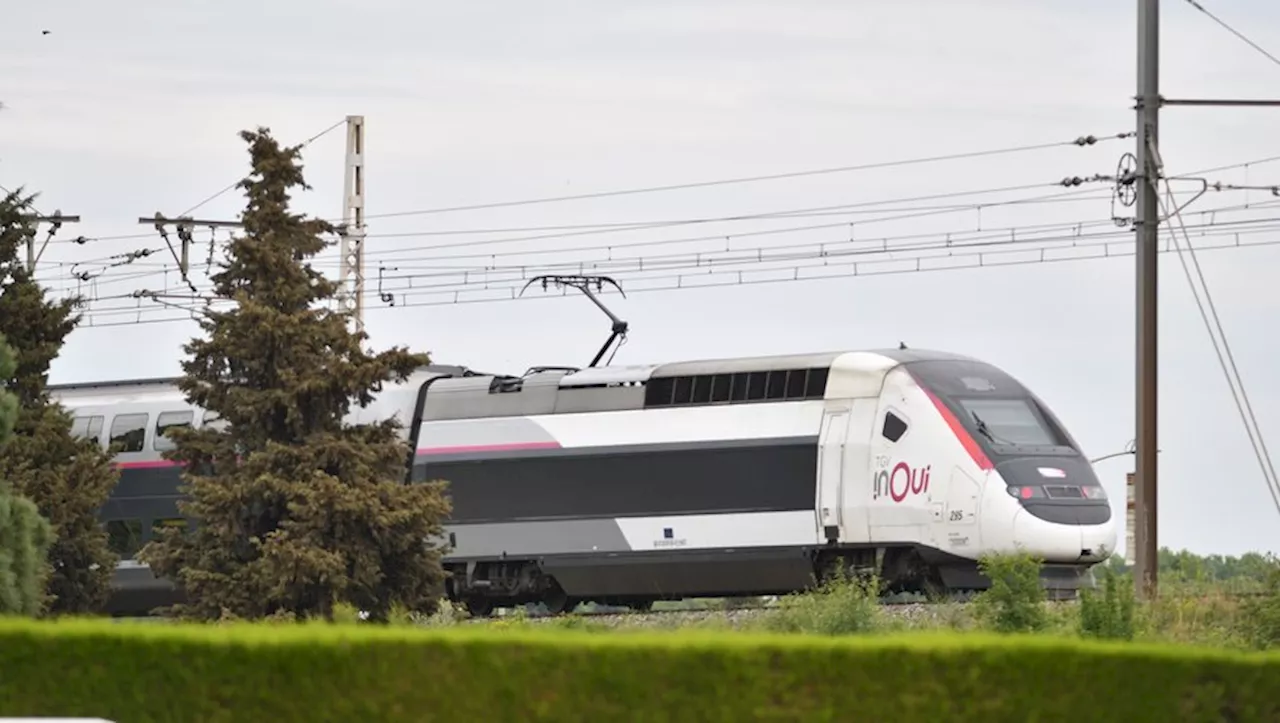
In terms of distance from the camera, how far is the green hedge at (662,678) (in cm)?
1515

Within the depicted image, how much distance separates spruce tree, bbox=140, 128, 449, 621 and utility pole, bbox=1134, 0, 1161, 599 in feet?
34.1

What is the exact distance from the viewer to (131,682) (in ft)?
51.6

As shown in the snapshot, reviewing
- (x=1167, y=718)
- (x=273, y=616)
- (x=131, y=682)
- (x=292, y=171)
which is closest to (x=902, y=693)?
(x=1167, y=718)

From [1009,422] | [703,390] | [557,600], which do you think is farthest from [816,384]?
[557,600]

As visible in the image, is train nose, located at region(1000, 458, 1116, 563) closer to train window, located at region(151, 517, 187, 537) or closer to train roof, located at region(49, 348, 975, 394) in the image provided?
train roof, located at region(49, 348, 975, 394)

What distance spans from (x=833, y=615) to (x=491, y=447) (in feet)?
42.3

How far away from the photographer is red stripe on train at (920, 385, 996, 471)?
3356 cm

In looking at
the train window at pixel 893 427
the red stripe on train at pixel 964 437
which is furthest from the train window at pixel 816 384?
the red stripe on train at pixel 964 437

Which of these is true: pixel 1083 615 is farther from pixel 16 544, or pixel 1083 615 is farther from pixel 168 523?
pixel 168 523

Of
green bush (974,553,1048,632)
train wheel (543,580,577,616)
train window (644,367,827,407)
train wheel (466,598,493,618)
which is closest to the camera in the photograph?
green bush (974,553,1048,632)

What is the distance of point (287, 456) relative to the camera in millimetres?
33562

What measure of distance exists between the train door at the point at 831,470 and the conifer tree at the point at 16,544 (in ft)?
41.3

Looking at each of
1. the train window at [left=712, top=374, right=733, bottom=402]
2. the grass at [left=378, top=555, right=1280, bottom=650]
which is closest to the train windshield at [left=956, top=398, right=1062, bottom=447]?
the train window at [left=712, top=374, right=733, bottom=402]

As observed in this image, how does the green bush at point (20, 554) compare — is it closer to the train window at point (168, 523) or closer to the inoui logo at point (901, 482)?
the inoui logo at point (901, 482)
